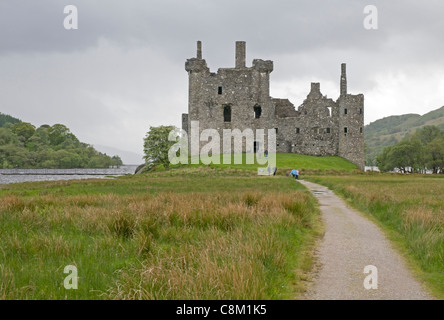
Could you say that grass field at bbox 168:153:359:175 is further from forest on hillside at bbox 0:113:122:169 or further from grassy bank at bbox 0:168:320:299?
forest on hillside at bbox 0:113:122:169

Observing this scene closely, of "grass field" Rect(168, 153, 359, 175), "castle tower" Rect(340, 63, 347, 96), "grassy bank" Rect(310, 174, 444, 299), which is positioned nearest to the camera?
"grassy bank" Rect(310, 174, 444, 299)

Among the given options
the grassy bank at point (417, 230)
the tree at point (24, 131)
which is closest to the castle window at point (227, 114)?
the grassy bank at point (417, 230)

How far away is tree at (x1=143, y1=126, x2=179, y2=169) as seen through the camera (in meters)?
55.9

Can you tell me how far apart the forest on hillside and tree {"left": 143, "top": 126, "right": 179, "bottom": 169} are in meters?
67.7

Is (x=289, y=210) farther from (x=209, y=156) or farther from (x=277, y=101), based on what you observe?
(x=277, y=101)

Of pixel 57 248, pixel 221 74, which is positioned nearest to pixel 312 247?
pixel 57 248

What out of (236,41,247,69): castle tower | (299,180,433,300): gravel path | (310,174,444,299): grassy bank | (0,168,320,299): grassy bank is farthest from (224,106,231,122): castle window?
(299,180,433,300): gravel path

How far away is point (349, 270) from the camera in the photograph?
6.01 m

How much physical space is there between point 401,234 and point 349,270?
3.82 metres

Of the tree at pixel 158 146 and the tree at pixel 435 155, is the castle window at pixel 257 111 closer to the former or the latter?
the tree at pixel 158 146

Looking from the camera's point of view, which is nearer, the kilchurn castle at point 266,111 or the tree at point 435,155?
the kilchurn castle at point 266,111

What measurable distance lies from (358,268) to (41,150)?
129360 mm

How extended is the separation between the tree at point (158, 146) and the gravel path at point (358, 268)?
4733cm

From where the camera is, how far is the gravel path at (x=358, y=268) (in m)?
5.02
